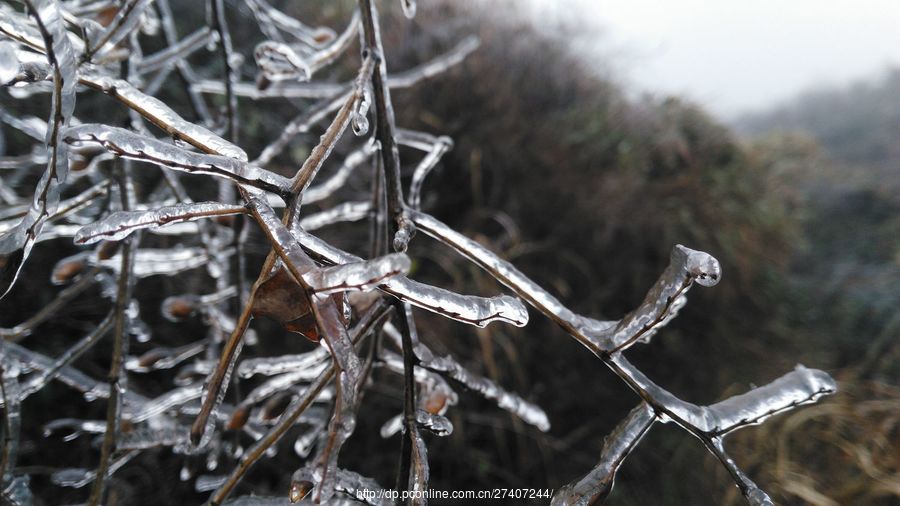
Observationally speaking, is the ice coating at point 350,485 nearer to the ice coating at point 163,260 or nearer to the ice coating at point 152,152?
the ice coating at point 152,152

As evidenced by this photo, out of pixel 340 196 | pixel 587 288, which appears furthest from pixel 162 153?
pixel 587 288

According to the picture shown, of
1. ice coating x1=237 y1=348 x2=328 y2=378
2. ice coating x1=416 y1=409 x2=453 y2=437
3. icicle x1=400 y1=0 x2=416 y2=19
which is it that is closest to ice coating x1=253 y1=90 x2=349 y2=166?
icicle x1=400 y1=0 x2=416 y2=19

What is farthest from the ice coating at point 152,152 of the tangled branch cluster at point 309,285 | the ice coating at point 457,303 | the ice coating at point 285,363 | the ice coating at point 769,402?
the ice coating at point 769,402

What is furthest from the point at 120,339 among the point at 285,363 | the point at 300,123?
the point at 300,123

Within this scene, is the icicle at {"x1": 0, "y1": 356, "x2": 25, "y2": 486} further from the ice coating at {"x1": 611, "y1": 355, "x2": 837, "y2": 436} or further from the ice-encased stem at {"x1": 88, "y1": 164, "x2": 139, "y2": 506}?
the ice coating at {"x1": 611, "y1": 355, "x2": 837, "y2": 436}

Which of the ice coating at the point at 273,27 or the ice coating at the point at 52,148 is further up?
the ice coating at the point at 273,27

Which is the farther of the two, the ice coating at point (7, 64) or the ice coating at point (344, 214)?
the ice coating at point (344, 214)

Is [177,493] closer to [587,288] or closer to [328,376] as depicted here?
[328,376]
